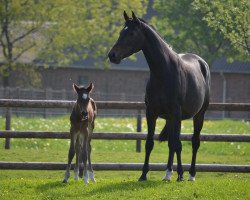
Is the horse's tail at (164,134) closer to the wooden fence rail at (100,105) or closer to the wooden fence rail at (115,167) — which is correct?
the wooden fence rail at (115,167)

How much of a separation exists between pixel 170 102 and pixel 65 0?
34596 millimetres

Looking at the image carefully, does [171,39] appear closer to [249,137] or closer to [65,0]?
[65,0]

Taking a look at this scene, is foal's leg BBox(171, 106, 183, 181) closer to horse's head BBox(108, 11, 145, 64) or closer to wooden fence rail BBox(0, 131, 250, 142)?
horse's head BBox(108, 11, 145, 64)

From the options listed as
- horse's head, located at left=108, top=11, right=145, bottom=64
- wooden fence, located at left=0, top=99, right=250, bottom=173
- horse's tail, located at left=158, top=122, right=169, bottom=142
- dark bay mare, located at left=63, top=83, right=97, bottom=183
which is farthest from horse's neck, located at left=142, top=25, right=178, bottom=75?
wooden fence, located at left=0, top=99, right=250, bottom=173

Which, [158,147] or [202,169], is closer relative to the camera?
[202,169]

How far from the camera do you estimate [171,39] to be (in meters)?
50.9

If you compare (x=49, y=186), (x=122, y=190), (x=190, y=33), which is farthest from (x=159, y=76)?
(x=190, y=33)

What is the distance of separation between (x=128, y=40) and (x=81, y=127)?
1.91 meters

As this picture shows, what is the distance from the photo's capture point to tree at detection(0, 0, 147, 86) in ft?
151

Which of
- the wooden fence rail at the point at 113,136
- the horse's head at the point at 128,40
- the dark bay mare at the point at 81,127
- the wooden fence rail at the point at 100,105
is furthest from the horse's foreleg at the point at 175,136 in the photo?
the wooden fence rail at the point at 100,105

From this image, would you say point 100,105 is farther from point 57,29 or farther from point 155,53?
point 57,29

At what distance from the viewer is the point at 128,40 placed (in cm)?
1291

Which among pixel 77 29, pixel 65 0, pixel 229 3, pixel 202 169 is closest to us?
pixel 202 169

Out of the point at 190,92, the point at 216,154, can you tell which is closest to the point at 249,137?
the point at 190,92
